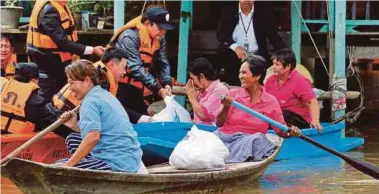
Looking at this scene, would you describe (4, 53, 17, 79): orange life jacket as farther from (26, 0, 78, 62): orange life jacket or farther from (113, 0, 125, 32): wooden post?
(113, 0, 125, 32): wooden post

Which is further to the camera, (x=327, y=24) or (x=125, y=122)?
(x=327, y=24)

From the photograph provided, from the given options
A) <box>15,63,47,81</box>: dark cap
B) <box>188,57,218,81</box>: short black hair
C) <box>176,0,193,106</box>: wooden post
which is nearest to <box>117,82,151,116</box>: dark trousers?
<box>188,57,218,81</box>: short black hair

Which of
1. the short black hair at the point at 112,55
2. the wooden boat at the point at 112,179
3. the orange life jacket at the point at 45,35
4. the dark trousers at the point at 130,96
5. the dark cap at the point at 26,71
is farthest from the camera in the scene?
the dark trousers at the point at 130,96

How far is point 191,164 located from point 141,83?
2021mm

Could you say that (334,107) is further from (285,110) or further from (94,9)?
(94,9)

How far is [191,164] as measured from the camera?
6863 millimetres

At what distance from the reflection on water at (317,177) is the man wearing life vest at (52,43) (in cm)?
222

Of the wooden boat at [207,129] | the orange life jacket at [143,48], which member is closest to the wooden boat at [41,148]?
the wooden boat at [207,129]

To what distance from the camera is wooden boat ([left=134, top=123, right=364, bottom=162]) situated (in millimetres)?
7207

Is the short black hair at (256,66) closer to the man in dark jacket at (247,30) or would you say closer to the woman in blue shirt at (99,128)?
the woman in blue shirt at (99,128)

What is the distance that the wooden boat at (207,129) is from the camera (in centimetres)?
721

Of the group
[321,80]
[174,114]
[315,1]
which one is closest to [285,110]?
[174,114]

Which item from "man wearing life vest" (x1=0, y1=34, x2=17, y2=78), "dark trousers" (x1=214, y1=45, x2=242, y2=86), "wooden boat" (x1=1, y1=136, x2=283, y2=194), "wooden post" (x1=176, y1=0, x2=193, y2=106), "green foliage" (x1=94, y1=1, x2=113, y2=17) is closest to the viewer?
"wooden boat" (x1=1, y1=136, x2=283, y2=194)

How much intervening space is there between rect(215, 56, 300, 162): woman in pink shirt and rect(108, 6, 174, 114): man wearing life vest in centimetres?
119
